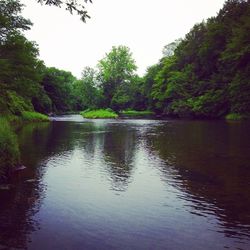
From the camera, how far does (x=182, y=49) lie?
3625 inches

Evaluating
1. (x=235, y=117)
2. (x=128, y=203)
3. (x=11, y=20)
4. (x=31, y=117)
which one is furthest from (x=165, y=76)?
(x=128, y=203)

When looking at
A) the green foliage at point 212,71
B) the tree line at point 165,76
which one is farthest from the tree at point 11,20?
the green foliage at point 212,71

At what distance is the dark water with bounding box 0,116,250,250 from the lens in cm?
960

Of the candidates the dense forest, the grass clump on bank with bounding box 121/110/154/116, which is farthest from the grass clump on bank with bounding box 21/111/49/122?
the grass clump on bank with bounding box 121/110/154/116

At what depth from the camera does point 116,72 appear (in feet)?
334

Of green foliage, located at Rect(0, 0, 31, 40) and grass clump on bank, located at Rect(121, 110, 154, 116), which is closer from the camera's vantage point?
green foliage, located at Rect(0, 0, 31, 40)

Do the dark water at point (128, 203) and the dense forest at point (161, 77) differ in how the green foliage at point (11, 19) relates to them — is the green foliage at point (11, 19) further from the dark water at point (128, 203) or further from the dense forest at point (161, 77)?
the dark water at point (128, 203)

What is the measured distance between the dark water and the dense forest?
586 inches

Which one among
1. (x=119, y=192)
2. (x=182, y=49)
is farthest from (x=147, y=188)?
(x=182, y=49)

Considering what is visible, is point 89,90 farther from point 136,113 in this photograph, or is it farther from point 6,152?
point 6,152

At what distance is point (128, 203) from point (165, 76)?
84224mm

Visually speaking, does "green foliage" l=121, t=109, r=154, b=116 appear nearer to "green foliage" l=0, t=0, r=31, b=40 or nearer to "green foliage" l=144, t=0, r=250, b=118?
"green foliage" l=144, t=0, r=250, b=118

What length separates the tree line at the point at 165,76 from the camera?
4119 cm

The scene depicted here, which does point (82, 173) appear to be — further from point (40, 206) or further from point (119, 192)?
point (40, 206)
